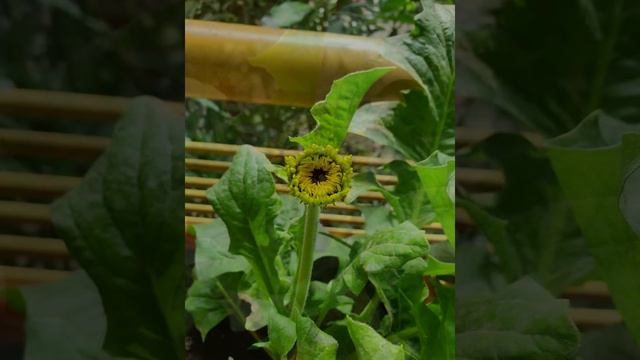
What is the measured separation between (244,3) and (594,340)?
0.43 meters

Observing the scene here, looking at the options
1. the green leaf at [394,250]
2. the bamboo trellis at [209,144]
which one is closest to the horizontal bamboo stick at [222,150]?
the bamboo trellis at [209,144]

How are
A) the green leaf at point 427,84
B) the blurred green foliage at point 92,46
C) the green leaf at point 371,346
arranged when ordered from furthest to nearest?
the green leaf at point 427,84 < the green leaf at point 371,346 < the blurred green foliage at point 92,46

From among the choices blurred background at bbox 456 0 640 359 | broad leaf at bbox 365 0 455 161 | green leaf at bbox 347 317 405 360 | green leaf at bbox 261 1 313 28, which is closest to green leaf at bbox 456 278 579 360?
blurred background at bbox 456 0 640 359

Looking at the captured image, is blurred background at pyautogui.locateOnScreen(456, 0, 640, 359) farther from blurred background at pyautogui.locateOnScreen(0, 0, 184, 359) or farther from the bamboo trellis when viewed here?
blurred background at pyautogui.locateOnScreen(0, 0, 184, 359)

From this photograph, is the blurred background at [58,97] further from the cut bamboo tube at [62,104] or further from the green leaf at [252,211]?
the green leaf at [252,211]

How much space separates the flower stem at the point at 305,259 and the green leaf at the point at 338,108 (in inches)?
2.4

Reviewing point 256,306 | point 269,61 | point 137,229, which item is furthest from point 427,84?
point 137,229

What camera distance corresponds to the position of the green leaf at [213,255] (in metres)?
0.61

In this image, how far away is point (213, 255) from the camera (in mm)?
611

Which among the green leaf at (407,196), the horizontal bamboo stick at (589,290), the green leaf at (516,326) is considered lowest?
the green leaf at (407,196)

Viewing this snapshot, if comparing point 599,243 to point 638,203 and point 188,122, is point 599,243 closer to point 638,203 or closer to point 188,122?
point 638,203

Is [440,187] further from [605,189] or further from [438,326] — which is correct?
[605,189]

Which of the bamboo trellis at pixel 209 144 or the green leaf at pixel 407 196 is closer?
the bamboo trellis at pixel 209 144

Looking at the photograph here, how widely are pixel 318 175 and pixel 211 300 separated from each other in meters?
0.16
